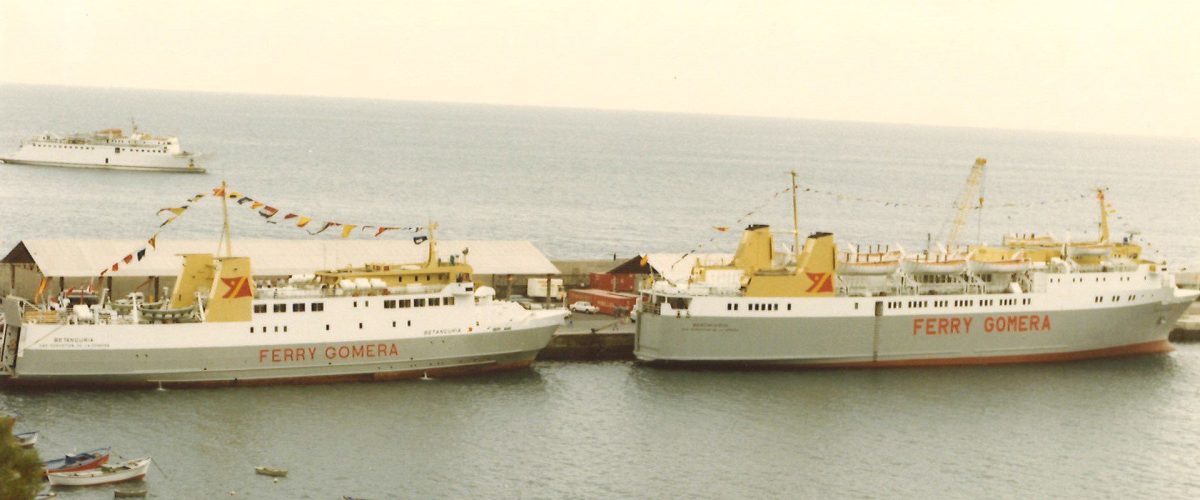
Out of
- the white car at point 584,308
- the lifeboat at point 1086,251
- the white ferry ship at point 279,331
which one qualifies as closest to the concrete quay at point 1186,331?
the lifeboat at point 1086,251

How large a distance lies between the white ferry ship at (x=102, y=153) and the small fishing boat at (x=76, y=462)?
3457 inches

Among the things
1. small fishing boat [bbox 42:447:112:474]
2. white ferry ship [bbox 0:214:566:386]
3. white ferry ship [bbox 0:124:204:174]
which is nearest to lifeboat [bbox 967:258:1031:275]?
white ferry ship [bbox 0:214:566:386]

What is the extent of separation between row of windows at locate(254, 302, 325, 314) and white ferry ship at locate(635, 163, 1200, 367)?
35.1 ft

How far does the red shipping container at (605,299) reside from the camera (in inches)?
2172

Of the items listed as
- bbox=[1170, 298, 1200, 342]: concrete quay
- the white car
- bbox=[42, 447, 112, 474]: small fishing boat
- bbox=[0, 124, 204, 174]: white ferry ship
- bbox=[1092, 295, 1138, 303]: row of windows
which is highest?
bbox=[0, 124, 204, 174]: white ferry ship

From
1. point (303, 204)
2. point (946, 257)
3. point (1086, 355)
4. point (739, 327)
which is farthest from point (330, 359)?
point (303, 204)

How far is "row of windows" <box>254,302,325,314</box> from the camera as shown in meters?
44.5

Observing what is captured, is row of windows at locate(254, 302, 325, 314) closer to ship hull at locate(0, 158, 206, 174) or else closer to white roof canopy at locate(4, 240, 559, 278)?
white roof canopy at locate(4, 240, 559, 278)

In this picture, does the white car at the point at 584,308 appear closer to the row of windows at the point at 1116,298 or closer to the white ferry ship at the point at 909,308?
the white ferry ship at the point at 909,308

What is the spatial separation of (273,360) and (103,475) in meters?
10.7

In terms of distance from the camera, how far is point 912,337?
51438 millimetres

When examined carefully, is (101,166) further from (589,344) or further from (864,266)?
(864,266)

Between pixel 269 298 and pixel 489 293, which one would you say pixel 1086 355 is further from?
pixel 269 298

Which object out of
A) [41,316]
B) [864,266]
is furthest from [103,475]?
[864,266]
